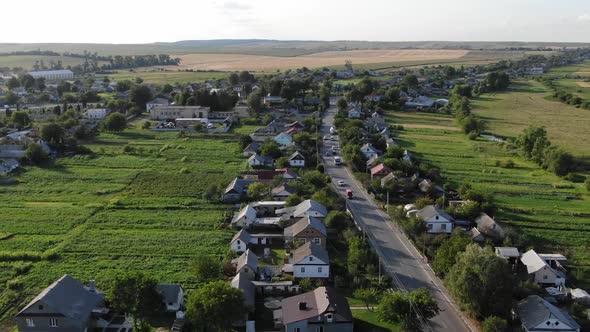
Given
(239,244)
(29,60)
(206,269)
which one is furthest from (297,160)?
(29,60)

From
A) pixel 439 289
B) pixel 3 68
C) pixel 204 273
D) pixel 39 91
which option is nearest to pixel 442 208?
pixel 439 289

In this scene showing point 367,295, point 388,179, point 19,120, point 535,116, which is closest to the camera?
point 367,295

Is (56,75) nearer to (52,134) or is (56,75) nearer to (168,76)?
(168,76)

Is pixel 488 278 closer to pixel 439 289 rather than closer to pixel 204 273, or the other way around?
pixel 439 289

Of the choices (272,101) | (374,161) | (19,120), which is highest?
(272,101)

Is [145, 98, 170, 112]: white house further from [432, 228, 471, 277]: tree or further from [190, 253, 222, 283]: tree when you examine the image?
[432, 228, 471, 277]: tree

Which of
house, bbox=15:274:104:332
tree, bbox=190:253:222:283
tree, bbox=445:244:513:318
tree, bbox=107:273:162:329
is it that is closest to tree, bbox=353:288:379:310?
tree, bbox=445:244:513:318

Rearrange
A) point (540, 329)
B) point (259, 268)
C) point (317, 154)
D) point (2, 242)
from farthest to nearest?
point (317, 154), point (2, 242), point (259, 268), point (540, 329)
